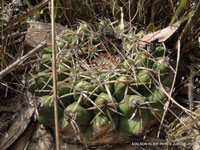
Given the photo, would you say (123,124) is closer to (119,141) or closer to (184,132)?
(119,141)

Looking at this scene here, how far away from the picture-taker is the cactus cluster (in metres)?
1.41

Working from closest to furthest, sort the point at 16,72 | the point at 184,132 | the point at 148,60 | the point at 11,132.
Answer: the point at 148,60, the point at 184,132, the point at 11,132, the point at 16,72

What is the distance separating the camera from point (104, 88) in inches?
56.9

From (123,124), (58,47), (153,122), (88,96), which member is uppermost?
(58,47)

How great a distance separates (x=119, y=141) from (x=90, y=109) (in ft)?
1.10

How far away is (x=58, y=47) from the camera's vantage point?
1.70 meters

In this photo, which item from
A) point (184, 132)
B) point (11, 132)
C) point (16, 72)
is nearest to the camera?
point (184, 132)

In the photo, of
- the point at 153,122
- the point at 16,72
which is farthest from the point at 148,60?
the point at 16,72

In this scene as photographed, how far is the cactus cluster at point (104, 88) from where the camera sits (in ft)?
4.64

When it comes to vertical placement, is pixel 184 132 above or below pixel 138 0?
below

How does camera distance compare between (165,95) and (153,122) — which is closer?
(165,95)

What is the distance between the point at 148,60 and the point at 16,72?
1.08 meters

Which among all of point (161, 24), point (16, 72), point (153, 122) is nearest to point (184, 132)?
point (153, 122)

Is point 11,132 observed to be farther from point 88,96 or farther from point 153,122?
point 153,122
